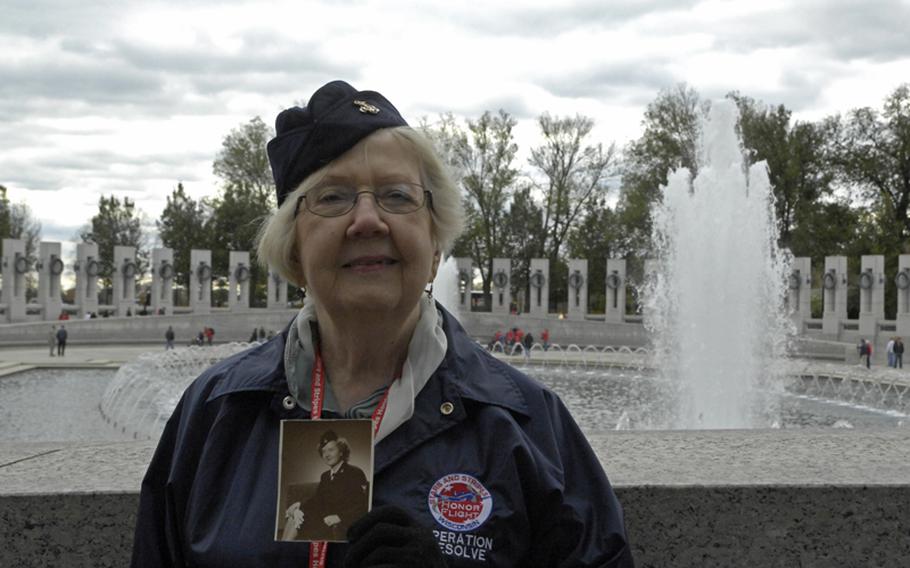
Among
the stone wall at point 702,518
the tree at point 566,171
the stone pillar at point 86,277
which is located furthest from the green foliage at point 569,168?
the stone wall at point 702,518

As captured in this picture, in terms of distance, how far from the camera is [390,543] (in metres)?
1.61

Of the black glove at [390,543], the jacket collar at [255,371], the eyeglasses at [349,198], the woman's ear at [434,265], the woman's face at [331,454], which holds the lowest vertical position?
the black glove at [390,543]

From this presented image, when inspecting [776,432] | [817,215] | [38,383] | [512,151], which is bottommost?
[38,383]

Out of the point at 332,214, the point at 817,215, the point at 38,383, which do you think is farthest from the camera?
the point at 817,215

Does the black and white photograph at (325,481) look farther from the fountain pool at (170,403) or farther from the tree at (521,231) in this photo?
the tree at (521,231)

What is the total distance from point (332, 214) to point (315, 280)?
14 cm

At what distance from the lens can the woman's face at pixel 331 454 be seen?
5.62 ft

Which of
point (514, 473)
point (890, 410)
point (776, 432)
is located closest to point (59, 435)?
point (776, 432)

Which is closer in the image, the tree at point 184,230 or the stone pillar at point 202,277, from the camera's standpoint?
the stone pillar at point 202,277

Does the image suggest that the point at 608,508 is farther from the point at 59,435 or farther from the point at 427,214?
the point at 59,435

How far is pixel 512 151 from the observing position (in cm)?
5850

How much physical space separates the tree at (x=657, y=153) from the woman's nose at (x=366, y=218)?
164 ft

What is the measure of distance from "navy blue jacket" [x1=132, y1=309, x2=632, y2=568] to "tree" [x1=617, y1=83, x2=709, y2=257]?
165 ft

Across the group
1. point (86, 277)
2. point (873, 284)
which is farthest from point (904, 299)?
point (86, 277)
